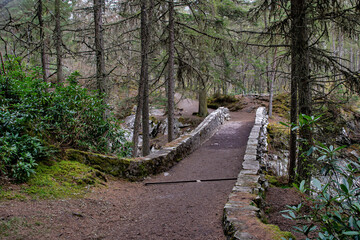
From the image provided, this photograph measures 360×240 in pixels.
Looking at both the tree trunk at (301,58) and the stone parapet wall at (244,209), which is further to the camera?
the tree trunk at (301,58)

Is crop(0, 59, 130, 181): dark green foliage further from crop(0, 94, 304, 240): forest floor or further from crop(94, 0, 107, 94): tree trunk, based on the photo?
crop(94, 0, 107, 94): tree trunk

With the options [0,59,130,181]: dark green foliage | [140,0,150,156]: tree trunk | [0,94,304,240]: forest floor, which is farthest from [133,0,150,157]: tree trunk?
[0,94,304,240]: forest floor

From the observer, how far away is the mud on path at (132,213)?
3.09 metres

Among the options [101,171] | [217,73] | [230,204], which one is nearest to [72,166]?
[101,171]

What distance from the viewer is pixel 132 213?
419 centimetres

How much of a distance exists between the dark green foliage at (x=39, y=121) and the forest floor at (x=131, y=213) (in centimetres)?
92

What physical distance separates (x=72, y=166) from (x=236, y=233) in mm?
3438

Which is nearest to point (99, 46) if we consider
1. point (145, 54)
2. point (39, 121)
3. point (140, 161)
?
point (145, 54)

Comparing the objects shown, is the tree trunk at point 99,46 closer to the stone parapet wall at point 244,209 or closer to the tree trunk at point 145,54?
the tree trunk at point 145,54

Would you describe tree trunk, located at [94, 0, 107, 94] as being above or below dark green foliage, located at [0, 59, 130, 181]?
above

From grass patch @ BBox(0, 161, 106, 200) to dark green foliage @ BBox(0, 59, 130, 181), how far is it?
0.21 metres

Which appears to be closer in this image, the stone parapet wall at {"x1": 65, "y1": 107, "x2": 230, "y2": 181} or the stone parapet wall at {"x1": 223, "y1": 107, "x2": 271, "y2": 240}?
the stone parapet wall at {"x1": 223, "y1": 107, "x2": 271, "y2": 240}

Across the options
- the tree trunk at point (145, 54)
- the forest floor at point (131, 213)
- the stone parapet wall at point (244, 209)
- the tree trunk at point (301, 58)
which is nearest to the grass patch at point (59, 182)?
the forest floor at point (131, 213)

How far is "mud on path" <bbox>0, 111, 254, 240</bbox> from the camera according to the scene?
3.09m
